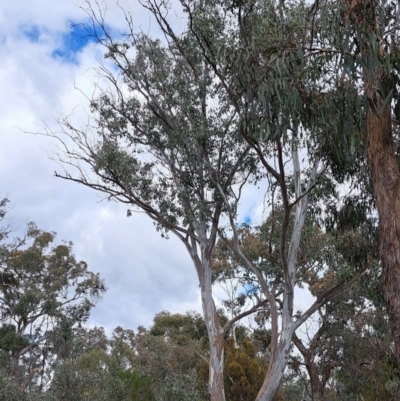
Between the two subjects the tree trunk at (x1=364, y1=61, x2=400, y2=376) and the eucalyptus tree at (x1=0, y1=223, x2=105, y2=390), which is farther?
the eucalyptus tree at (x1=0, y1=223, x2=105, y2=390)

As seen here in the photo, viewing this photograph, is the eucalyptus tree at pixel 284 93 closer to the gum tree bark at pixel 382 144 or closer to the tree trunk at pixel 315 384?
the gum tree bark at pixel 382 144

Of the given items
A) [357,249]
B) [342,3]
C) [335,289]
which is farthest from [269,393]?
[342,3]

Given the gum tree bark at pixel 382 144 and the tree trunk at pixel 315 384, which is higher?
the tree trunk at pixel 315 384

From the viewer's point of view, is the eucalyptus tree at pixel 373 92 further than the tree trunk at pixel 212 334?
No

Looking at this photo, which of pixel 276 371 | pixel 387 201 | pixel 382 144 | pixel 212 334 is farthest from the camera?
pixel 212 334

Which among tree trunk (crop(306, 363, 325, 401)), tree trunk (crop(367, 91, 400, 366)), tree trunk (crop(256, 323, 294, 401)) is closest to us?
tree trunk (crop(367, 91, 400, 366))

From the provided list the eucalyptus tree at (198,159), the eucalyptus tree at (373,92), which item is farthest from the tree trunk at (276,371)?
the eucalyptus tree at (373,92)

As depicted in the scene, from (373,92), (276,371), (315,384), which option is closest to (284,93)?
(373,92)

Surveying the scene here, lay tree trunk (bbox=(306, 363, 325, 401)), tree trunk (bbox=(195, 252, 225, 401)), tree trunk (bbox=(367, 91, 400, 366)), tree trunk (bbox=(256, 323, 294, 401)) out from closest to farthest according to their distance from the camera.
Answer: tree trunk (bbox=(367, 91, 400, 366)) < tree trunk (bbox=(256, 323, 294, 401)) < tree trunk (bbox=(195, 252, 225, 401)) < tree trunk (bbox=(306, 363, 325, 401))

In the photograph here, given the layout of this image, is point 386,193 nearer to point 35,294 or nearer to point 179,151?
point 179,151

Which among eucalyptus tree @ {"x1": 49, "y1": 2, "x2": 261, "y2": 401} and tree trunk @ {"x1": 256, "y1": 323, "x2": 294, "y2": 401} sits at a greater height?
eucalyptus tree @ {"x1": 49, "y1": 2, "x2": 261, "y2": 401}

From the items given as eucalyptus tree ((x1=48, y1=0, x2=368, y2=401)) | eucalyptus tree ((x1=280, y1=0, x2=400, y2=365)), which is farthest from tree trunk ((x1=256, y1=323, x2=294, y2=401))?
eucalyptus tree ((x1=280, y1=0, x2=400, y2=365))

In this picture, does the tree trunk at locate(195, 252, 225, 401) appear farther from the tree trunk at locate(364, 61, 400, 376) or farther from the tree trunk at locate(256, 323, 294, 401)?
the tree trunk at locate(364, 61, 400, 376)

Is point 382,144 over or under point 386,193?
over
